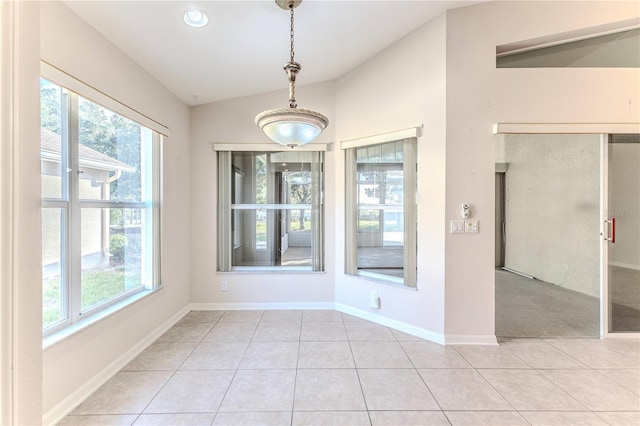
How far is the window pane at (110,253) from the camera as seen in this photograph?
216cm

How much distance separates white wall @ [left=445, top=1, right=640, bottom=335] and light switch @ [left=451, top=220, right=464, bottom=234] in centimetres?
5

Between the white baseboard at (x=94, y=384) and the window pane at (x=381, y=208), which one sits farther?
the window pane at (x=381, y=208)

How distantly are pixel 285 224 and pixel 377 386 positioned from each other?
2261 millimetres

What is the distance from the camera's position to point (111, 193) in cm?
241

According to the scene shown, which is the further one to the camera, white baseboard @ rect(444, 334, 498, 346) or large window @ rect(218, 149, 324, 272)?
large window @ rect(218, 149, 324, 272)

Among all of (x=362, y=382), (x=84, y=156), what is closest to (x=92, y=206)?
(x=84, y=156)

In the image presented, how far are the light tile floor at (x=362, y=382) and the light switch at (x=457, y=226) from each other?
1113 mm

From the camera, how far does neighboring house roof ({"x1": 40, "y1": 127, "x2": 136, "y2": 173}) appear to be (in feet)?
5.93

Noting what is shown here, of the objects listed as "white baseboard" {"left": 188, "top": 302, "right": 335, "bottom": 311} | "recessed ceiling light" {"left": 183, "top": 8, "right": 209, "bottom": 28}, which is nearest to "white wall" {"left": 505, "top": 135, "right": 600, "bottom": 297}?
"white baseboard" {"left": 188, "top": 302, "right": 335, "bottom": 311}

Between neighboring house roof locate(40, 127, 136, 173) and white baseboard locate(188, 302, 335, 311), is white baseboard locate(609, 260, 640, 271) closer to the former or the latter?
white baseboard locate(188, 302, 335, 311)

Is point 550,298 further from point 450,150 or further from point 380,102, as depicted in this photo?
point 380,102

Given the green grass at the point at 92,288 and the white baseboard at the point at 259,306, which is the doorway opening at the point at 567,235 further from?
the green grass at the point at 92,288

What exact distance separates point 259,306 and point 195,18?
10.3 ft

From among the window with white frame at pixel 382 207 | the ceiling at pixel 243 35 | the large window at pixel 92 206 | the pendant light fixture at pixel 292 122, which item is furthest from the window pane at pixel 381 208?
the large window at pixel 92 206
